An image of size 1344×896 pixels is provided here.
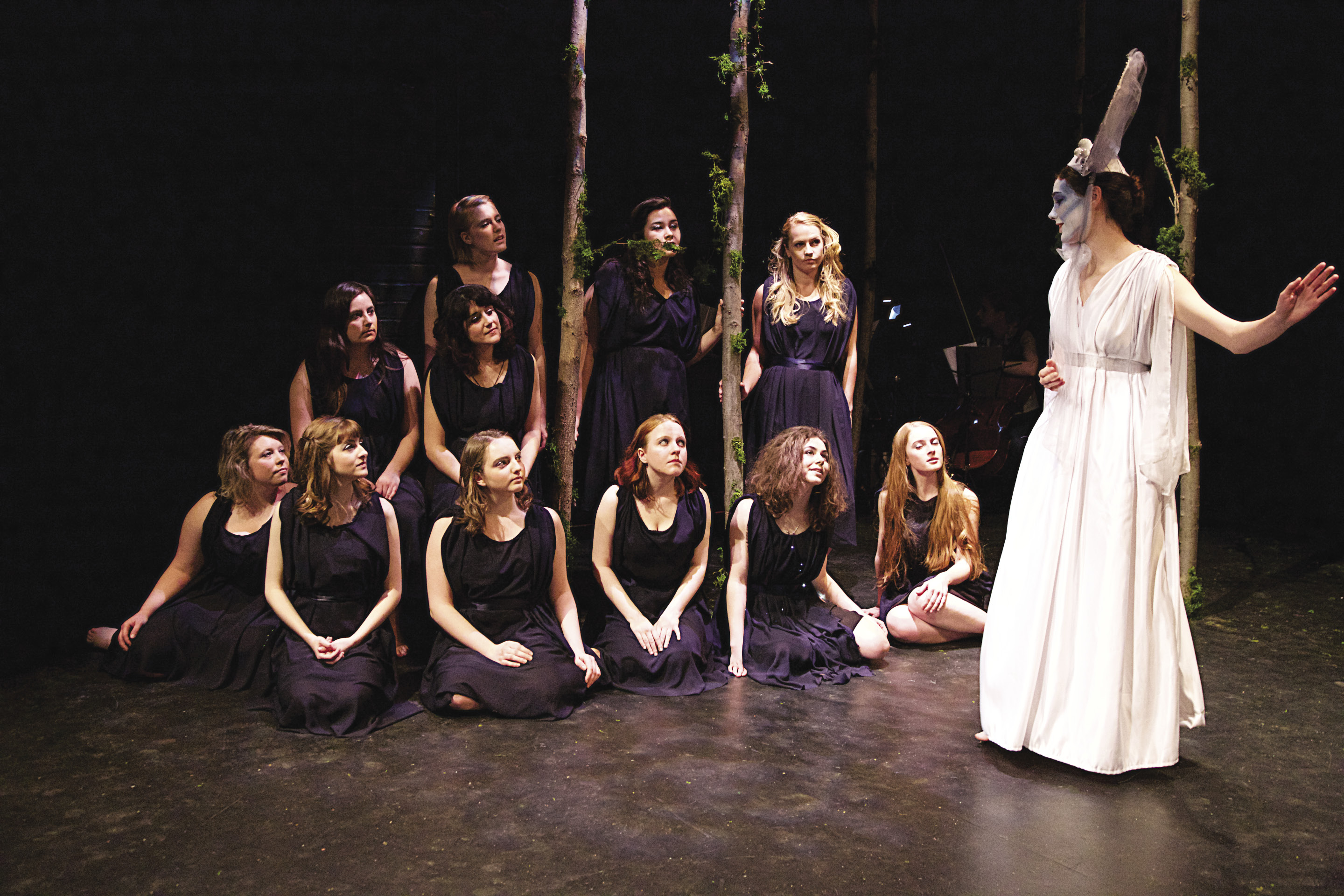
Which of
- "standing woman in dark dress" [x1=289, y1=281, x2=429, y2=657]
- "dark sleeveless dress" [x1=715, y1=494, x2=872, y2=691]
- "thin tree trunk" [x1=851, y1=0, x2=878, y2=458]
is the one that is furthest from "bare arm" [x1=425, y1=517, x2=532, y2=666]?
"thin tree trunk" [x1=851, y1=0, x2=878, y2=458]

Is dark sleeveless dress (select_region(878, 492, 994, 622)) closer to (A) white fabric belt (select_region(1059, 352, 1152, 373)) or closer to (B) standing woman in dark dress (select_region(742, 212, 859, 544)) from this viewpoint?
(B) standing woman in dark dress (select_region(742, 212, 859, 544))

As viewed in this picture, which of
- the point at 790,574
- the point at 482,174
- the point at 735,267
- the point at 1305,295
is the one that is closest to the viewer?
the point at 1305,295

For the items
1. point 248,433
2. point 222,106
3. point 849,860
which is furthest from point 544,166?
point 849,860

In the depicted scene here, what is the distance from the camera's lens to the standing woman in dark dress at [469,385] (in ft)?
13.7

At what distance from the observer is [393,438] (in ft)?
14.7

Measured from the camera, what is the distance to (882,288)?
8.48 metres

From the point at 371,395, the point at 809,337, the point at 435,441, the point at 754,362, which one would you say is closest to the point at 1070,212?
the point at 809,337

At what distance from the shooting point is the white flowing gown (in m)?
3.00

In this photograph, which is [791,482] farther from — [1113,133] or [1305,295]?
[1305,295]

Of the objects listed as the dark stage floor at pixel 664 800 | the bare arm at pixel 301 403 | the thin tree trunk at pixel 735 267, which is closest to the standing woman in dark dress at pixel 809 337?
the thin tree trunk at pixel 735 267

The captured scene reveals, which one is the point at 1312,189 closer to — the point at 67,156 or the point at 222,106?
the point at 222,106

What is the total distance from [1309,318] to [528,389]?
5.94 metres

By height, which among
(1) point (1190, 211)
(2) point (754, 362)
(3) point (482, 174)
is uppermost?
(3) point (482, 174)

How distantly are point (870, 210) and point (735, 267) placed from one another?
8.76 ft
